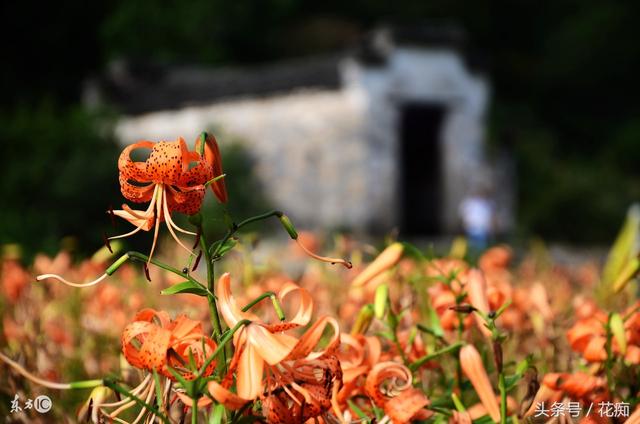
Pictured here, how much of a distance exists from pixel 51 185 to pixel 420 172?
30.0 ft

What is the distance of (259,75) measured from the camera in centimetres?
1380

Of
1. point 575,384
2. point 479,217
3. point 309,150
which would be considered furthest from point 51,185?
point 575,384

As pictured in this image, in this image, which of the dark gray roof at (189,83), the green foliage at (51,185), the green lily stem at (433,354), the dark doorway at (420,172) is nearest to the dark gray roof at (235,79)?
the dark gray roof at (189,83)

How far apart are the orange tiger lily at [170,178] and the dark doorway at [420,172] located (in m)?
13.3

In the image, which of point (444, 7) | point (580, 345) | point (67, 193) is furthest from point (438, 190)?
point (444, 7)

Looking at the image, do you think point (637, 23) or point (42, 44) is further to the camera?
point (637, 23)

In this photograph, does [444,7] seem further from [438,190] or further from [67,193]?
[67,193]

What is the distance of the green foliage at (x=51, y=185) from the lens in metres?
6.97

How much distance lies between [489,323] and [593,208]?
1586 centimetres

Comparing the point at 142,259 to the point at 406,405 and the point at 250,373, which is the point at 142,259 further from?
the point at 406,405

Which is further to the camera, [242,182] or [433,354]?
[242,182]

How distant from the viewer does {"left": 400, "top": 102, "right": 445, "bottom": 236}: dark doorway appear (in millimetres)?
14844

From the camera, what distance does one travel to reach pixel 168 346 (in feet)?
2.94

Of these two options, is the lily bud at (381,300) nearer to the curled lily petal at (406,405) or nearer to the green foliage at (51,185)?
the curled lily petal at (406,405)
